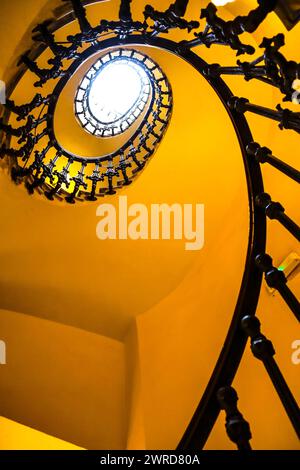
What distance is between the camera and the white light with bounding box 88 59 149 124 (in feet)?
26.3

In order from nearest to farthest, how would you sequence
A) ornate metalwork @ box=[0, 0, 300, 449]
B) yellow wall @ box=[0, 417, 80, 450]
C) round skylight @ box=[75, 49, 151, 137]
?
ornate metalwork @ box=[0, 0, 300, 449], yellow wall @ box=[0, 417, 80, 450], round skylight @ box=[75, 49, 151, 137]

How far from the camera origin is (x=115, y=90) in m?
8.83

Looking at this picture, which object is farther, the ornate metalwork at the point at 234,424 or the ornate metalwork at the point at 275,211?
the ornate metalwork at the point at 275,211

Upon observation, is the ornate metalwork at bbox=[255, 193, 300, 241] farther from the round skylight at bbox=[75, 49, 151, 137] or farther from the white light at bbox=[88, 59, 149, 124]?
the white light at bbox=[88, 59, 149, 124]

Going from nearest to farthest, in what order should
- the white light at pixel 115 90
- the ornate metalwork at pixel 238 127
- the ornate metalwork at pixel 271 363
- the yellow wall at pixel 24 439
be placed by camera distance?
the ornate metalwork at pixel 271 363
the ornate metalwork at pixel 238 127
the yellow wall at pixel 24 439
the white light at pixel 115 90

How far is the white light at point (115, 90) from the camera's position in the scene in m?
8.03

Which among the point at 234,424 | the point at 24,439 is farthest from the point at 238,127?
the point at 24,439

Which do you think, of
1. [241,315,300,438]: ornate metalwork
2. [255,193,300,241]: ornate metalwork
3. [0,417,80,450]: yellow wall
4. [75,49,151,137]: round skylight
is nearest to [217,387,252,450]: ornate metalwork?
[241,315,300,438]: ornate metalwork

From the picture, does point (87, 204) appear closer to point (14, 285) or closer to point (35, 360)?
point (14, 285)

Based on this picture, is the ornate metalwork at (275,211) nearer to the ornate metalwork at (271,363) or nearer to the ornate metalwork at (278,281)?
the ornate metalwork at (278,281)

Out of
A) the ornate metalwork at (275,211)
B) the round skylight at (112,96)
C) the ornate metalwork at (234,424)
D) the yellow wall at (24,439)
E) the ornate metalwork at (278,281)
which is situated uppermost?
the round skylight at (112,96)

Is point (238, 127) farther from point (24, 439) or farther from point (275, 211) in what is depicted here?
point (24, 439)

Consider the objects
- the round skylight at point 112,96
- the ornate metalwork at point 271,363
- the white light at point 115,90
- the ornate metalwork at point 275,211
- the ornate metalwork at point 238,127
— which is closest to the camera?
the ornate metalwork at point 271,363

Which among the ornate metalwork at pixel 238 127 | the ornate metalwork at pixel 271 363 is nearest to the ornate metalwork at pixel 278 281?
the ornate metalwork at pixel 238 127
